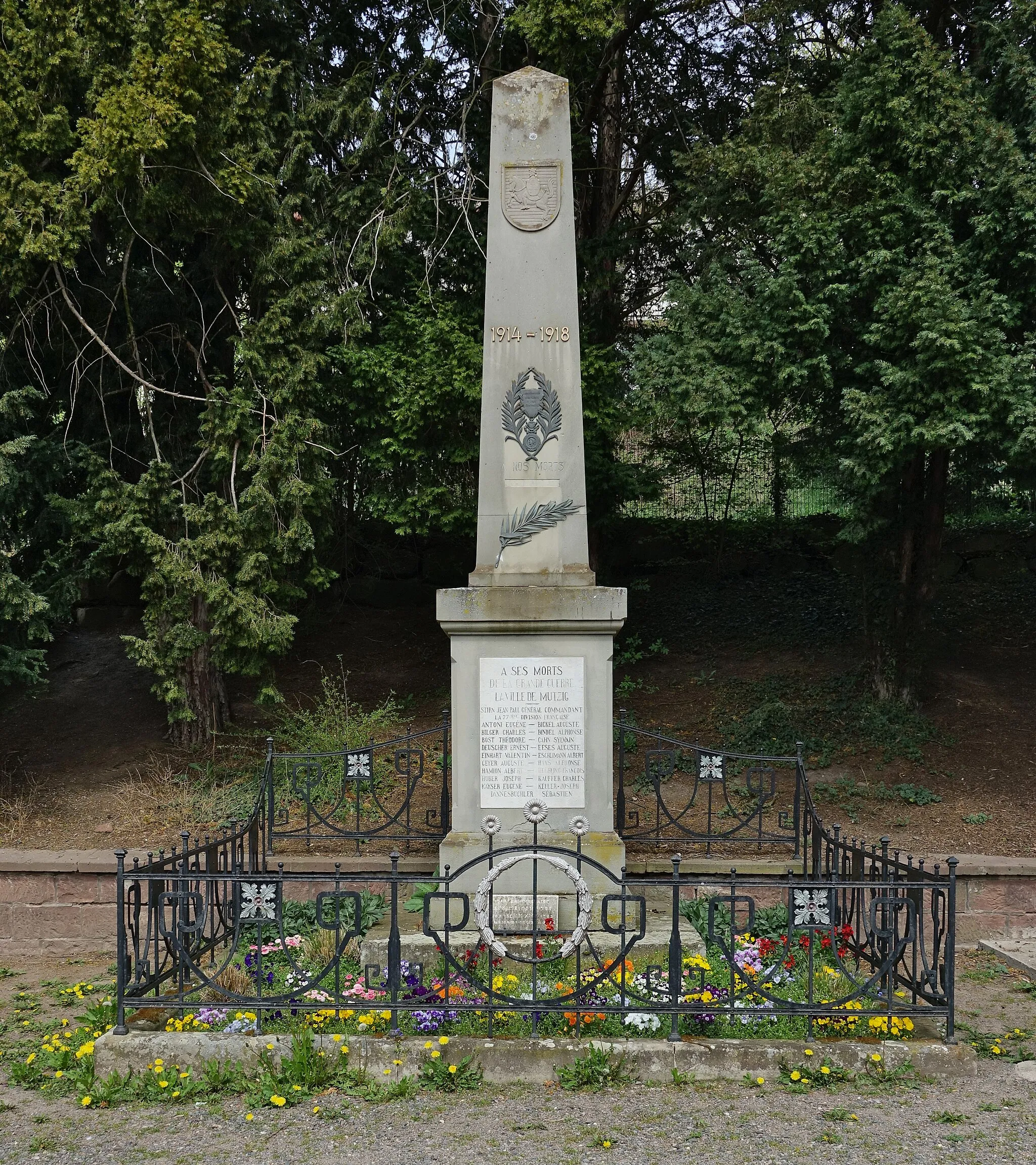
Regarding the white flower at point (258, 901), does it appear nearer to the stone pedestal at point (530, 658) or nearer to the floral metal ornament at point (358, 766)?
the stone pedestal at point (530, 658)

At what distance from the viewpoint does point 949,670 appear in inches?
468

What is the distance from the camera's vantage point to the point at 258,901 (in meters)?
5.03

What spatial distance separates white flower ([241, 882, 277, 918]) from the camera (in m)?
5.03

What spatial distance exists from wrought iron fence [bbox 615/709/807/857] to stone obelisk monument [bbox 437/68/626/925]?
1217 millimetres

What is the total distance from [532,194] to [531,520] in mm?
1959

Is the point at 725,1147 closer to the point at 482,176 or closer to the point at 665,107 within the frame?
the point at 482,176

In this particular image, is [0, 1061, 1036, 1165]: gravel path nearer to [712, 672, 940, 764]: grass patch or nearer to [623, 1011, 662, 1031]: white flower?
[623, 1011, 662, 1031]: white flower

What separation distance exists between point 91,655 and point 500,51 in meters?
8.34

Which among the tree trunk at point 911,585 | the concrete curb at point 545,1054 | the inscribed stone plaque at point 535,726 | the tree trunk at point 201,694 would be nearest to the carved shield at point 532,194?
the inscribed stone plaque at point 535,726

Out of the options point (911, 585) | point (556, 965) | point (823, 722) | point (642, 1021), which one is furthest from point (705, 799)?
point (642, 1021)

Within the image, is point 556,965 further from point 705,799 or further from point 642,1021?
point 705,799

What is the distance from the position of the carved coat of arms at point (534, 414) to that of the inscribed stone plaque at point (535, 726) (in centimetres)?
124

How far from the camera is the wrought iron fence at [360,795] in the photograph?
7551 millimetres

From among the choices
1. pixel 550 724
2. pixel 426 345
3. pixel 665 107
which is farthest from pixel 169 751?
pixel 665 107
